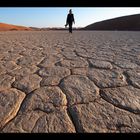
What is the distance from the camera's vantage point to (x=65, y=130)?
3.75 ft

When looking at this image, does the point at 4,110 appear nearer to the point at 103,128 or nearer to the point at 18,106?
the point at 18,106

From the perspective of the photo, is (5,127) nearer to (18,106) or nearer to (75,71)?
(18,106)

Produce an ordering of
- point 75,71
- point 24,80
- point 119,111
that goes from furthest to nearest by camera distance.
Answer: point 75,71
point 24,80
point 119,111

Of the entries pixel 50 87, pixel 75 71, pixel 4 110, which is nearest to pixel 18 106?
pixel 4 110

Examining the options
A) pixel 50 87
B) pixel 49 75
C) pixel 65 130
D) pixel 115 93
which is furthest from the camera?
pixel 49 75

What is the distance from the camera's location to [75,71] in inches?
91.8

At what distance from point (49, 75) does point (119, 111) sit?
1074mm

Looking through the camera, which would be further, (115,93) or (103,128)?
(115,93)

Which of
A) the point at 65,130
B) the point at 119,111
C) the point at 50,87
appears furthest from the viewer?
the point at 50,87
